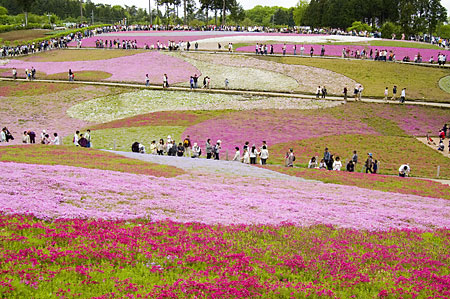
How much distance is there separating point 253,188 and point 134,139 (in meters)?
21.4

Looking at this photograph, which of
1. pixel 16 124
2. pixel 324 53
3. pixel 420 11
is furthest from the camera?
pixel 420 11

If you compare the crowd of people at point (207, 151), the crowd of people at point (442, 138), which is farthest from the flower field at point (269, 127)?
the crowd of people at point (442, 138)

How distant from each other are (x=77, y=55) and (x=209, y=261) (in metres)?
76.7

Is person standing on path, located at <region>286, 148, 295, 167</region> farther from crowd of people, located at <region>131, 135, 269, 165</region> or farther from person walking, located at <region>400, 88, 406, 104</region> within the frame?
person walking, located at <region>400, 88, 406, 104</region>

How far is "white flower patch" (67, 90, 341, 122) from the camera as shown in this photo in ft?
169

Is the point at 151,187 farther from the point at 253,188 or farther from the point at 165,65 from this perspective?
the point at 165,65

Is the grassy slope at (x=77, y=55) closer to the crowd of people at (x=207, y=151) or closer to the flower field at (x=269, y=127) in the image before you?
the flower field at (x=269, y=127)

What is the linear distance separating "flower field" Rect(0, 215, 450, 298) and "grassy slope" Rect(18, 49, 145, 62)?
69694 mm

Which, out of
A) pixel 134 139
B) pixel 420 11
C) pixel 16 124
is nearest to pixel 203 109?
pixel 134 139

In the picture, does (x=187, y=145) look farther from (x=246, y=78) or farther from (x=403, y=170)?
(x=246, y=78)

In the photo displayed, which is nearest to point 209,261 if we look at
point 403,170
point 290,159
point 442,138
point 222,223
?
point 222,223

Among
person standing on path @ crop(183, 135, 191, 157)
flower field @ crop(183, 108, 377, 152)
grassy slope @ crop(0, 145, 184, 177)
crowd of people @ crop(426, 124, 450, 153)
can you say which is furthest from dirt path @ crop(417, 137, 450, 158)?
grassy slope @ crop(0, 145, 184, 177)

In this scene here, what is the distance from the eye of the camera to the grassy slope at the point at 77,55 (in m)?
79.0

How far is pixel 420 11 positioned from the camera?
451 ft
